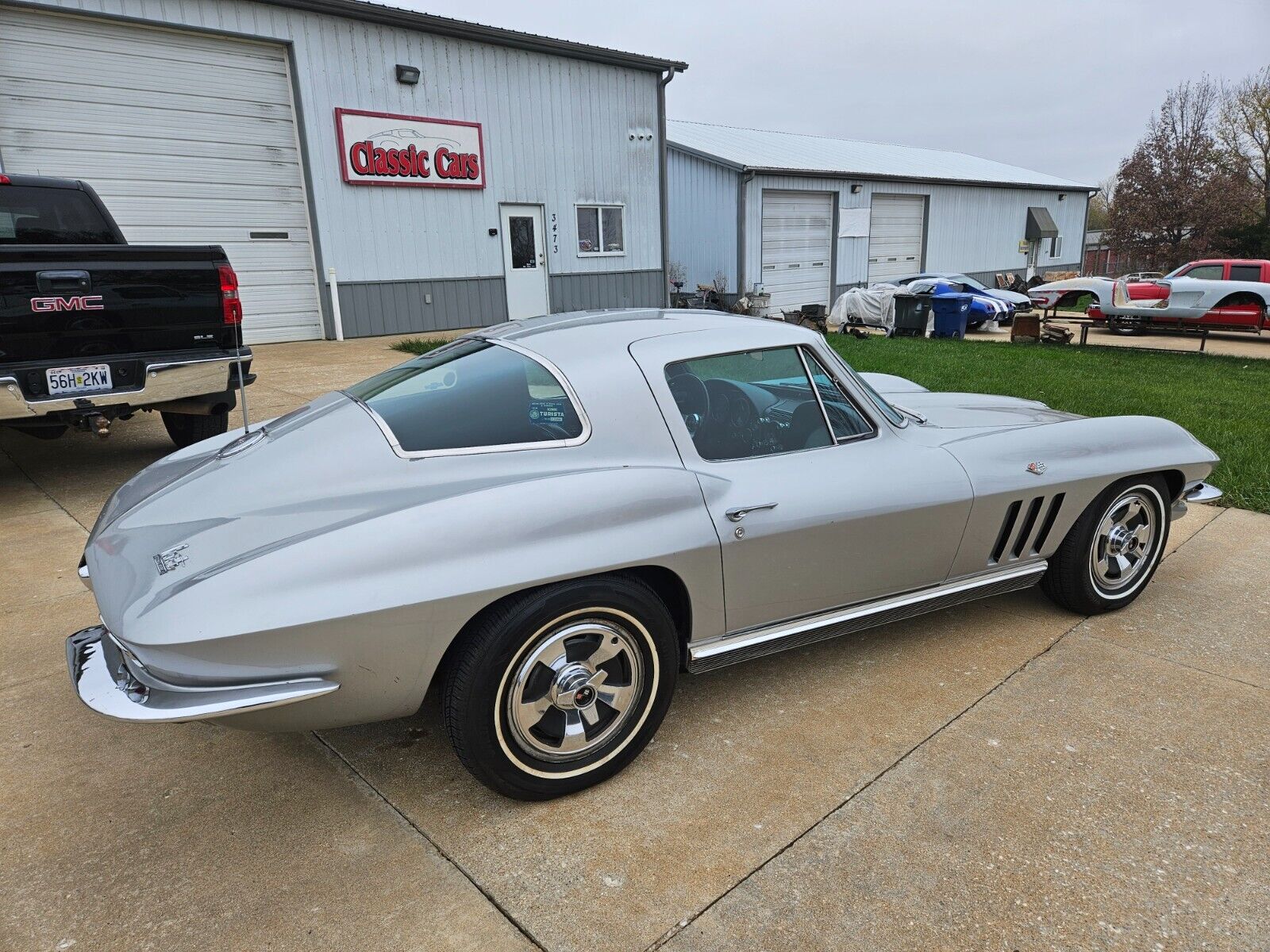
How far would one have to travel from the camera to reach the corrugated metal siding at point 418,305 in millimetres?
13625

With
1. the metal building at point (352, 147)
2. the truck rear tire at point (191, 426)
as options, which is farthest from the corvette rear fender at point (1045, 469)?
the metal building at point (352, 147)

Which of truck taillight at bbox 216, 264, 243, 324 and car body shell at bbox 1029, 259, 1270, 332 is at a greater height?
truck taillight at bbox 216, 264, 243, 324

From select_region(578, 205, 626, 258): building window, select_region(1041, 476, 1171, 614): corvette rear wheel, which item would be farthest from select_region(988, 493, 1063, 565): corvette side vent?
select_region(578, 205, 626, 258): building window

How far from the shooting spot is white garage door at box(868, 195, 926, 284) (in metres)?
24.4

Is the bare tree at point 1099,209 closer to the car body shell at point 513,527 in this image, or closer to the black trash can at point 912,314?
the black trash can at point 912,314

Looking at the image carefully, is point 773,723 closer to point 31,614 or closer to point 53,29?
point 31,614

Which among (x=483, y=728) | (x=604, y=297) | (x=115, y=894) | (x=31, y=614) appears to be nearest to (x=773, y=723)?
(x=483, y=728)

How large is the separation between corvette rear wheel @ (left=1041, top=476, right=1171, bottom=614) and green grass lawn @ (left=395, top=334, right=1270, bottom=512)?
216 cm

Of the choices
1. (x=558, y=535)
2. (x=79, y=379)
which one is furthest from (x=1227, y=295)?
(x=79, y=379)

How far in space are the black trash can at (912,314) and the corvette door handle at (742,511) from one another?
14.4 metres

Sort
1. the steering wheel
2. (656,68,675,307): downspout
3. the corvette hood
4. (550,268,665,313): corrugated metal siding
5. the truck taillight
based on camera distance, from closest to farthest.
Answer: the steering wheel, the truck taillight, (550,268,665,313): corrugated metal siding, (656,68,675,307): downspout, the corvette hood

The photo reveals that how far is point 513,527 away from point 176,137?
41.2 feet

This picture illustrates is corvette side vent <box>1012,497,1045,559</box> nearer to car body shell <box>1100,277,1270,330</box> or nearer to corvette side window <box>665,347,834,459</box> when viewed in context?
corvette side window <box>665,347,834,459</box>

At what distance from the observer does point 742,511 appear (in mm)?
2564
